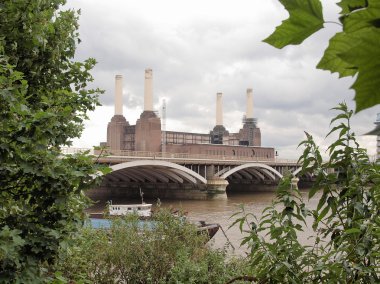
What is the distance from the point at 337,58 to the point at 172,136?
254 ft

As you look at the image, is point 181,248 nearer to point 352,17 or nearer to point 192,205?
point 352,17

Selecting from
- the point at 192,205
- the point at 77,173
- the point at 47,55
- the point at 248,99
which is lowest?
the point at 192,205

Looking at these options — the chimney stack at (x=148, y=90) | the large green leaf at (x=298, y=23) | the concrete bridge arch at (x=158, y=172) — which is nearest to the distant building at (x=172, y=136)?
the chimney stack at (x=148, y=90)

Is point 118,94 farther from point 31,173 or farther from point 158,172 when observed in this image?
point 31,173

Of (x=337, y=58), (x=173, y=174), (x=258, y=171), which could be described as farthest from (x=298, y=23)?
(x=258, y=171)

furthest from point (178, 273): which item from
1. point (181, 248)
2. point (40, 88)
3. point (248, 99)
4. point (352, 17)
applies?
point (248, 99)

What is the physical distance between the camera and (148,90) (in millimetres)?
64375

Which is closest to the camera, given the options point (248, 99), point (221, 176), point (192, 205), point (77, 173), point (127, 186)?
point (77, 173)

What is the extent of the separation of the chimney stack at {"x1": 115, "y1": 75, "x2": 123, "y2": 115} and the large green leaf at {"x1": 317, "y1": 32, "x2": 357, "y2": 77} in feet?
216

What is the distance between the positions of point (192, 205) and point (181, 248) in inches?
1285

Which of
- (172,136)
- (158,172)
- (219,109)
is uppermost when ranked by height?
(219,109)

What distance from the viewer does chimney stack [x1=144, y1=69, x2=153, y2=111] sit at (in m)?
63.4

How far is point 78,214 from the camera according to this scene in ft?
15.2

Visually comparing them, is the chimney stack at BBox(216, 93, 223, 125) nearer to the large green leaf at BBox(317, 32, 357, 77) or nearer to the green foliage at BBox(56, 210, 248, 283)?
the green foliage at BBox(56, 210, 248, 283)
